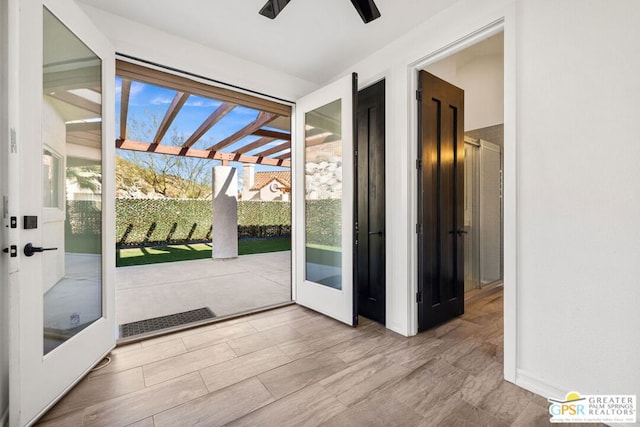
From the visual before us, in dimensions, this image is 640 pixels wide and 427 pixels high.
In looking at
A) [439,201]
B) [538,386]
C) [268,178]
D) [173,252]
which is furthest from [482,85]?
[268,178]

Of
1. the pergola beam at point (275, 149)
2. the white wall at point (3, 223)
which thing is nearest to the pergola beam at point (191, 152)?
the pergola beam at point (275, 149)

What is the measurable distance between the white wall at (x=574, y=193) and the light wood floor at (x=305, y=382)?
1.37 ft

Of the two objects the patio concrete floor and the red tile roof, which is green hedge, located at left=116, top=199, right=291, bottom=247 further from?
the red tile roof

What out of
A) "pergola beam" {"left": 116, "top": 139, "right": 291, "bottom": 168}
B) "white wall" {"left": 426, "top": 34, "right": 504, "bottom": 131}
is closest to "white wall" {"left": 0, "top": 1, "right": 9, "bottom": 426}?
"white wall" {"left": 426, "top": 34, "right": 504, "bottom": 131}

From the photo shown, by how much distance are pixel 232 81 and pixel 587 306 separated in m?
3.48

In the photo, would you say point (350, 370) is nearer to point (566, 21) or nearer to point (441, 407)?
point (441, 407)

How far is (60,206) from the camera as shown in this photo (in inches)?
75.5

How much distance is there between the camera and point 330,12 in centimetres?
240

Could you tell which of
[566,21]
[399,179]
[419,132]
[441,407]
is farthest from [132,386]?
[566,21]

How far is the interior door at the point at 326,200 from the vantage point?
2.88 m

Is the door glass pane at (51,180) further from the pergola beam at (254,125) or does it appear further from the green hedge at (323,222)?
the pergola beam at (254,125)

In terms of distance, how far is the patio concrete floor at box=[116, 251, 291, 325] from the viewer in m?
3.53

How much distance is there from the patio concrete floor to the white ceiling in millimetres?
2934

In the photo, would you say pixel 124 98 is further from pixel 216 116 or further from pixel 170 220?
pixel 170 220
